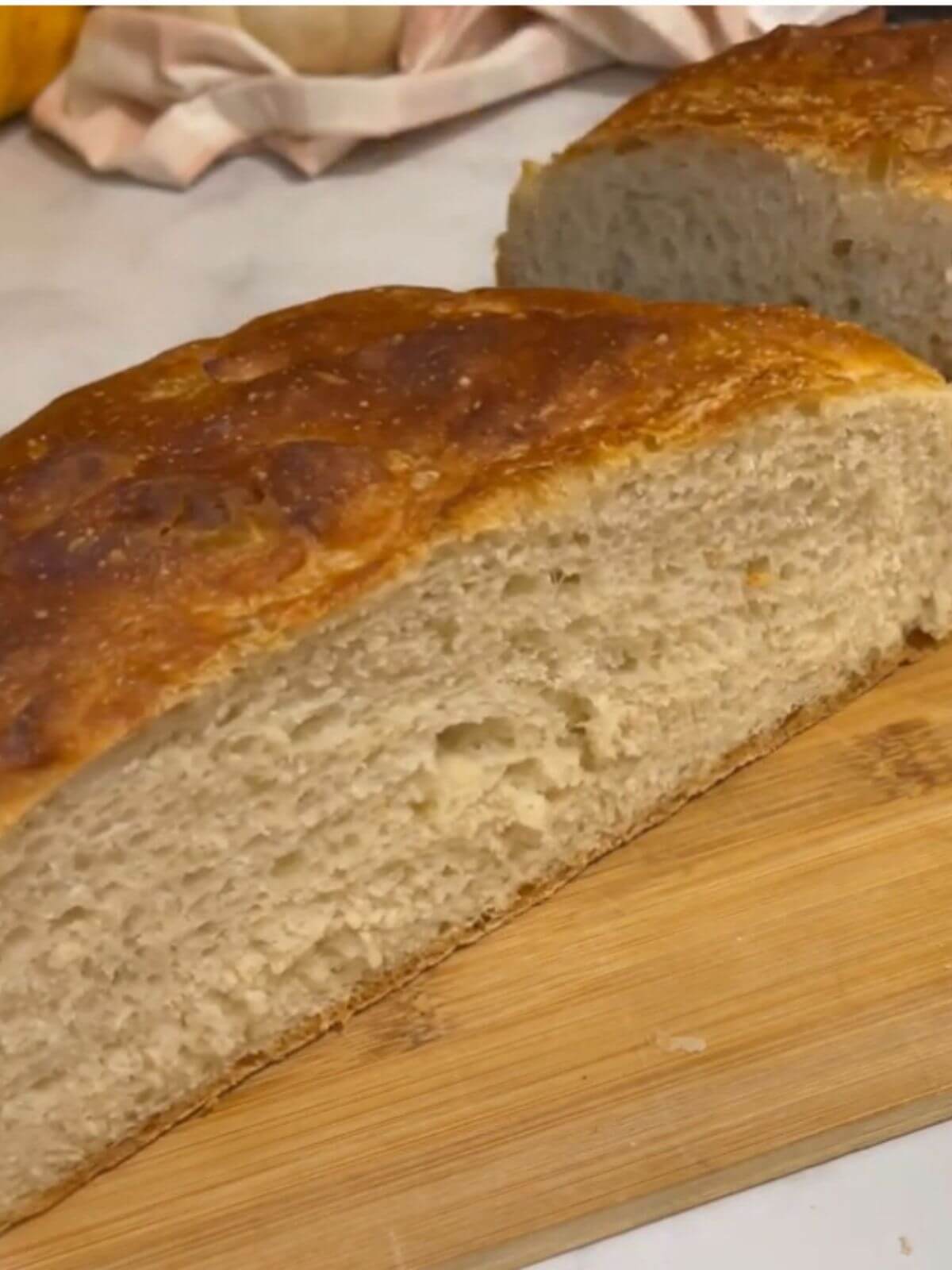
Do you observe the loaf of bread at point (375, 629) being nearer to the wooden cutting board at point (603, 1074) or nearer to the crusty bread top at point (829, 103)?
the wooden cutting board at point (603, 1074)

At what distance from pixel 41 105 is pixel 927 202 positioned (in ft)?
6.71

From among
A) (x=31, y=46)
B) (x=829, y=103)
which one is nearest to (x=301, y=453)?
(x=829, y=103)

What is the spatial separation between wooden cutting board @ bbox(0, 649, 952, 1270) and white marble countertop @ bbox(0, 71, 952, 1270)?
1.38 metres

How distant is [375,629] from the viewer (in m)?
1.61

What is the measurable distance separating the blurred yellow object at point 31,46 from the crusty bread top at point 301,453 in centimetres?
156

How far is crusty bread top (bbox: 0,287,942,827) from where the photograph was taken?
1514 mm

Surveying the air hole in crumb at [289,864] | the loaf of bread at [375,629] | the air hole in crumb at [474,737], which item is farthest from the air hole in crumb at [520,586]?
the air hole in crumb at [289,864]

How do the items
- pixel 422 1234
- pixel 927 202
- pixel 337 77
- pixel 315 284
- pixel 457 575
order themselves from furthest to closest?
pixel 337 77 → pixel 315 284 → pixel 927 202 → pixel 457 575 → pixel 422 1234

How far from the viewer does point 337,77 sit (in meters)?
3.14

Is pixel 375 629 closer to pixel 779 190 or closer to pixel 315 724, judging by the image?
pixel 315 724

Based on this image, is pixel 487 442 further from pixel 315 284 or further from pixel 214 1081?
pixel 315 284

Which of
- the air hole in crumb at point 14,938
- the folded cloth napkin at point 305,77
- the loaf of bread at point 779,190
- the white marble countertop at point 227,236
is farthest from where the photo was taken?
the folded cloth napkin at point 305,77

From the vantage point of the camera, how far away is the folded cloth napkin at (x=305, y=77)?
310 cm

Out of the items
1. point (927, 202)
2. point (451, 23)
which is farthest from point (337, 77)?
point (927, 202)
